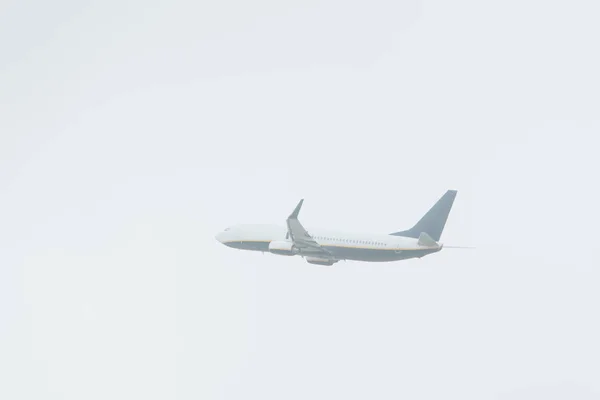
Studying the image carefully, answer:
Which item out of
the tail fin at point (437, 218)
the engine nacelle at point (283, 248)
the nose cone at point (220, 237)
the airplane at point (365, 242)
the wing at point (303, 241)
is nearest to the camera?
the airplane at point (365, 242)

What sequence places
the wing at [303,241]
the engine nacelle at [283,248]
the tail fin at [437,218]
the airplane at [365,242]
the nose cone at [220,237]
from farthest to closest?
the nose cone at [220,237] < the engine nacelle at [283,248] < the wing at [303,241] < the tail fin at [437,218] < the airplane at [365,242]

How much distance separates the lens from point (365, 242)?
3991 inches

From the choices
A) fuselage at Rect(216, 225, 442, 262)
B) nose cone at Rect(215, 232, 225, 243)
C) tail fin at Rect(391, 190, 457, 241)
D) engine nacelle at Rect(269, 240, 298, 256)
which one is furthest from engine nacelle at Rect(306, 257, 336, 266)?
nose cone at Rect(215, 232, 225, 243)

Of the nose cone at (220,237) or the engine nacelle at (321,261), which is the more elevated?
the nose cone at (220,237)

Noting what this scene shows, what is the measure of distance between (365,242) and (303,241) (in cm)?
526

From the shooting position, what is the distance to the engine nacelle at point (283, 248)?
104 meters

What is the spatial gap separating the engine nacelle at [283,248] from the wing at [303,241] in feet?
2.52

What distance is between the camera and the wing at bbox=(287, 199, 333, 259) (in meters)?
101

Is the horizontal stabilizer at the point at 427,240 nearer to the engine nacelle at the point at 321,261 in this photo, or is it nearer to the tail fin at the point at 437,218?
the tail fin at the point at 437,218

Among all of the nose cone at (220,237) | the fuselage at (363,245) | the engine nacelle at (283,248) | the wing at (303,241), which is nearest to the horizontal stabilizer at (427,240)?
the fuselage at (363,245)

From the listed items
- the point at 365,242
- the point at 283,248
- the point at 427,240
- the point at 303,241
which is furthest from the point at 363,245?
the point at 283,248

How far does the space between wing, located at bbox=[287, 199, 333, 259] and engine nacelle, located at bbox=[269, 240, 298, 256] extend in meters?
0.77

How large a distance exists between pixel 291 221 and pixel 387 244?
8.10 meters

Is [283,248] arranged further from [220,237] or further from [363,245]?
[220,237]
